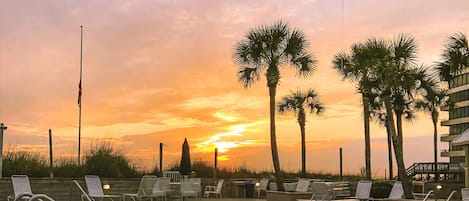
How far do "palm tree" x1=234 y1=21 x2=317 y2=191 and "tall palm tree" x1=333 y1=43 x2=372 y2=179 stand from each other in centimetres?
302

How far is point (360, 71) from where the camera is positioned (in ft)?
71.6

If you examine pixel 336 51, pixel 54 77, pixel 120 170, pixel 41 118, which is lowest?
pixel 120 170

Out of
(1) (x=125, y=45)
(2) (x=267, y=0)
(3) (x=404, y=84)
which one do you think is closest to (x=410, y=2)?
(3) (x=404, y=84)

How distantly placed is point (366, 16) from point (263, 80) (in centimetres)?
384

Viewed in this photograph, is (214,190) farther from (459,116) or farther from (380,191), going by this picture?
(459,116)

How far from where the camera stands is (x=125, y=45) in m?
18.6

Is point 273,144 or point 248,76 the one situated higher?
point 248,76

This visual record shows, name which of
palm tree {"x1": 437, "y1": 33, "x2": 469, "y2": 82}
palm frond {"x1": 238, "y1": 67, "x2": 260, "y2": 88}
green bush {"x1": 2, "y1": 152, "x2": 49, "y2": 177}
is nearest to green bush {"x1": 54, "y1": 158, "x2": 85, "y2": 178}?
green bush {"x1": 2, "y1": 152, "x2": 49, "y2": 177}

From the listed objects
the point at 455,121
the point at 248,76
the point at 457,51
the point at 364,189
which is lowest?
the point at 364,189

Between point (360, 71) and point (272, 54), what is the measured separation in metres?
5.58

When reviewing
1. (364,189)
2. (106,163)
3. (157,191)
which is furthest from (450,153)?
(157,191)

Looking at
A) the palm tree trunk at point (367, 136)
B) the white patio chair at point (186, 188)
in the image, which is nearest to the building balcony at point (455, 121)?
the palm tree trunk at point (367, 136)

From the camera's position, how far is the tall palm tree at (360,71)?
20219 mm

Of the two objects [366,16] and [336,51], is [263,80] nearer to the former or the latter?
[366,16]
